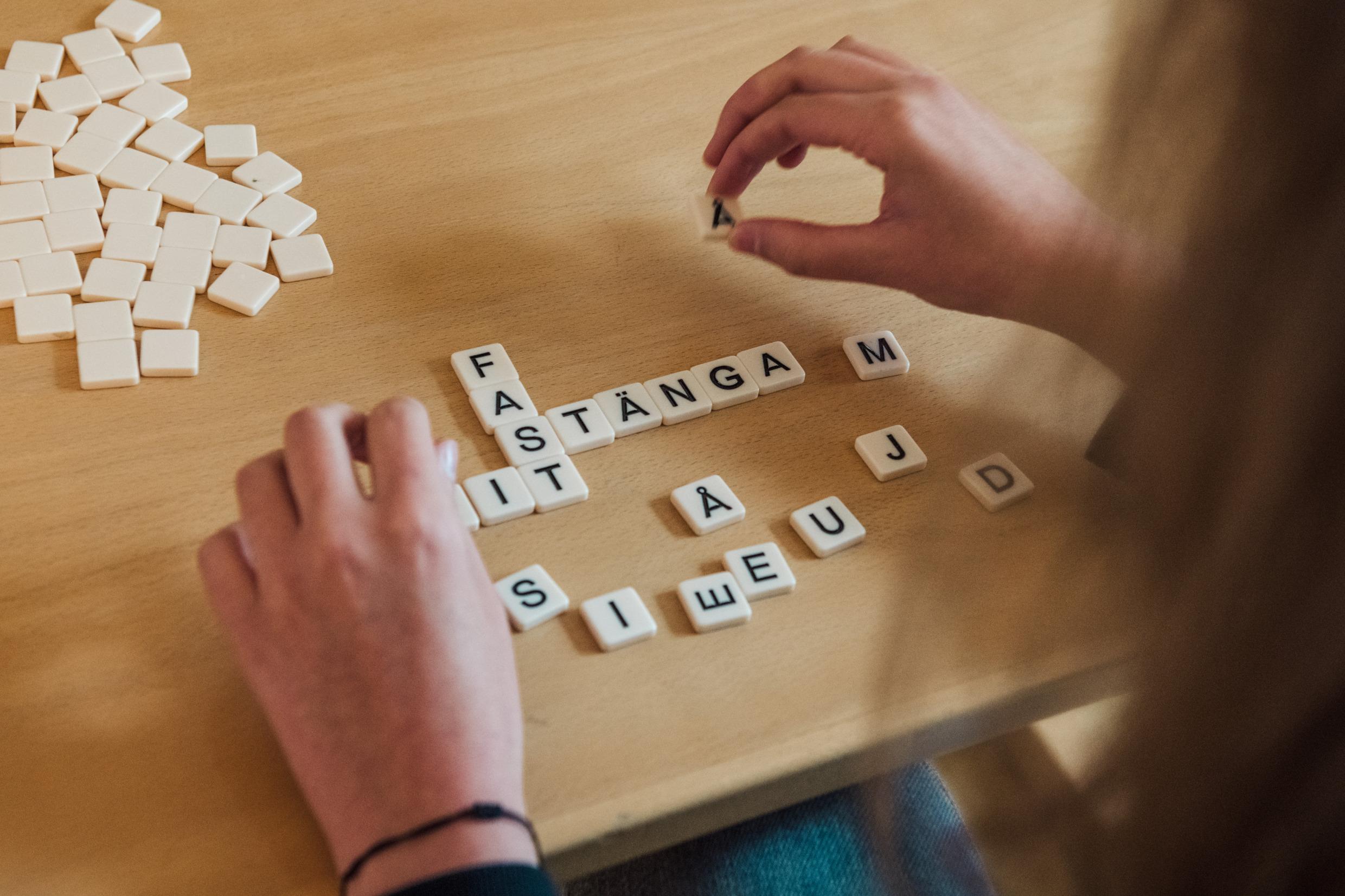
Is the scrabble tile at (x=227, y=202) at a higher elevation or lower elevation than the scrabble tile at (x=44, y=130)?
lower

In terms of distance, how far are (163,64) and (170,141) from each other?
123 millimetres

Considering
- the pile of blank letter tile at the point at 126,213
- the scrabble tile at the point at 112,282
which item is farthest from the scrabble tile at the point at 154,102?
the scrabble tile at the point at 112,282

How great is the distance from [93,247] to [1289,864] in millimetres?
963

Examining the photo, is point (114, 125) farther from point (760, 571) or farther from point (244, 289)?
point (760, 571)

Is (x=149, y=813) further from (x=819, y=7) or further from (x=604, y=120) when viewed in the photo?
(x=819, y=7)

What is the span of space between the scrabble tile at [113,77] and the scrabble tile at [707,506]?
0.70m

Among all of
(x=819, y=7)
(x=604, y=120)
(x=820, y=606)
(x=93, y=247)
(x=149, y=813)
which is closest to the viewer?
(x=149, y=813)

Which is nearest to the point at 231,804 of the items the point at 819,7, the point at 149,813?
the point at 149,813

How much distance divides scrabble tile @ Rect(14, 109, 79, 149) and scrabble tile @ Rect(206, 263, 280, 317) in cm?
24

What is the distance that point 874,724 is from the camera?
2.31ft

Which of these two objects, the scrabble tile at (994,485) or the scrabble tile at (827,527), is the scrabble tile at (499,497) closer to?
the scrabble tile at (827,527)

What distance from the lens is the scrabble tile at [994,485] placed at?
0.85m

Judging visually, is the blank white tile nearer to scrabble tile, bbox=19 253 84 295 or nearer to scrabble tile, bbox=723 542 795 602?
scrabble tile, bbox=723 542 795 602

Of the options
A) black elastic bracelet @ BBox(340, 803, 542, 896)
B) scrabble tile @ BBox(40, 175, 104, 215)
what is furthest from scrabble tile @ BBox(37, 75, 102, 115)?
black elastic bracelet @ BBox(340, 803, 542, 896)
